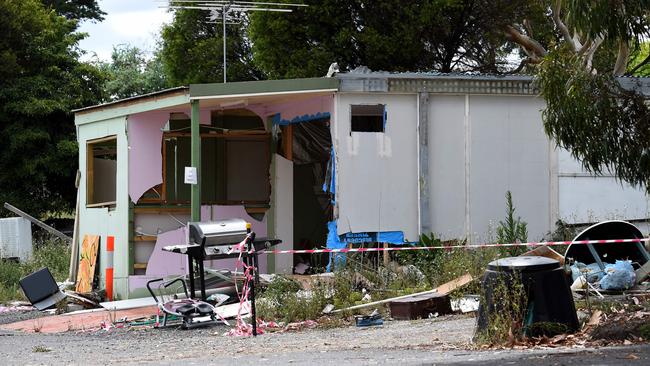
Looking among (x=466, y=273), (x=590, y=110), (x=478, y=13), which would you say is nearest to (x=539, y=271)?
(x=590, y=110)

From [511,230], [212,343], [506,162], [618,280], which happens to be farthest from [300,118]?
[618,280]

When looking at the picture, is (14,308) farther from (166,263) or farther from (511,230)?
(511,230)

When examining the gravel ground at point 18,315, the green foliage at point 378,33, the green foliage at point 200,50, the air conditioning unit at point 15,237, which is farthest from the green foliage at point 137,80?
the gravel ground at point 18,315

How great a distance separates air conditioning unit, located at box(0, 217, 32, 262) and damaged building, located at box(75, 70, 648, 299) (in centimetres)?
455

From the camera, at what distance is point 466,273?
13.0 metres

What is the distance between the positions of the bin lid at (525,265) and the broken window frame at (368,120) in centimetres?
566

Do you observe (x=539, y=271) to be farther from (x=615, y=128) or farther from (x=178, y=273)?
(x=178, y=273)

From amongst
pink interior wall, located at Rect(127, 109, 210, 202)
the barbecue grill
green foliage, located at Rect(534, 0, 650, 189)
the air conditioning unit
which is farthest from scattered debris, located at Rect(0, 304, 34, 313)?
green foliage, located at Rect(534, 0, 650, 189)

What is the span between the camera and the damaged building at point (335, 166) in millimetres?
14789

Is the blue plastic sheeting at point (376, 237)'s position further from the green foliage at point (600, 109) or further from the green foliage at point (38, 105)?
the green foliage at point (38, 105)

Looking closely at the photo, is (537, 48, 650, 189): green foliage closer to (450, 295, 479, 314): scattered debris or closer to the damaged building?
(450, 295, 479, 314): scattered debris

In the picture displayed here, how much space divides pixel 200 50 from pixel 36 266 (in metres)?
16.2

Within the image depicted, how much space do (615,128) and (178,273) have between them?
8.60 meters

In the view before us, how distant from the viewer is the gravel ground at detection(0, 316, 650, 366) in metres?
8.36
